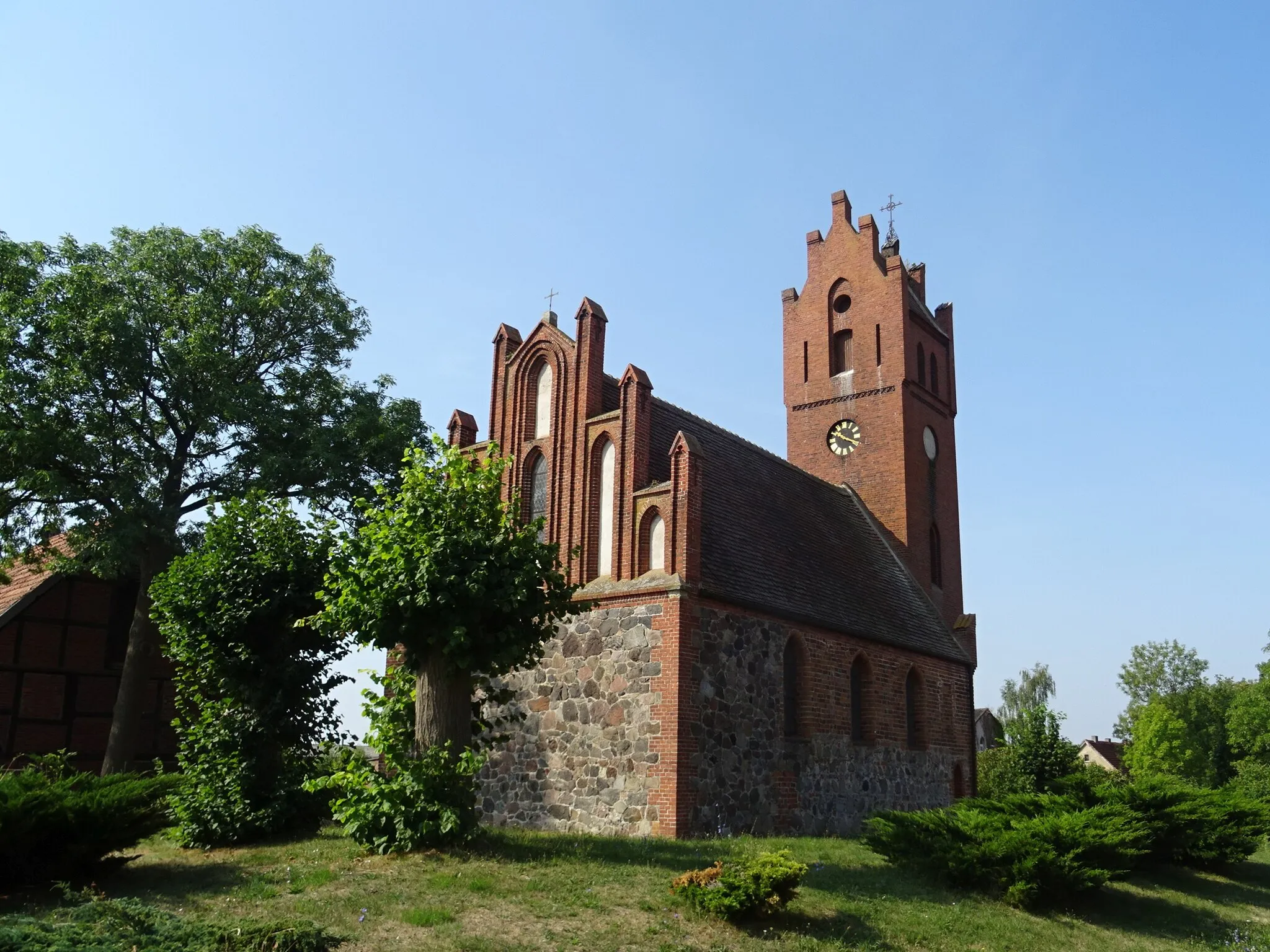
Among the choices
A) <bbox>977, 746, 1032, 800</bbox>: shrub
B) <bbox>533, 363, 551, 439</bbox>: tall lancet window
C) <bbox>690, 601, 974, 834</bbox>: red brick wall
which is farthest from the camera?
<bbox>977, 746, 1032, 800</bbox>: shrub

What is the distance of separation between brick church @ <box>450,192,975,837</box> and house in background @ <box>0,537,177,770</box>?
1069cm

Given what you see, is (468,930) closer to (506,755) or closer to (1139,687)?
(506,755)

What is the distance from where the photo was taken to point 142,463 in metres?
22.9

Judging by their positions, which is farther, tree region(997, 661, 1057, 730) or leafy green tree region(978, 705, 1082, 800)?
tree region(997, 661, 1057, 730)

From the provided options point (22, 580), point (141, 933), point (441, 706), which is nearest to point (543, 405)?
point (441, 706)

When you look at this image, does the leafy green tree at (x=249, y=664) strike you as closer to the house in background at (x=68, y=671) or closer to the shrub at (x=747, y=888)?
the shrub at (x=747, y=888)

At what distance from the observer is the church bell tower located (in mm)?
31016

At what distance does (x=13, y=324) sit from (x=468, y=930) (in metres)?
17.2

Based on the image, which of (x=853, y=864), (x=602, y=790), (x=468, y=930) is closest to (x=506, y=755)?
(x=602, y=790)

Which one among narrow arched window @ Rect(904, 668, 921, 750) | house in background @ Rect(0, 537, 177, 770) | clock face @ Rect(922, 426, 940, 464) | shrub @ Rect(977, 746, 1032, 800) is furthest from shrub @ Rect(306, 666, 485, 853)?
clock face @ Rect(922, 426, 940, 464)

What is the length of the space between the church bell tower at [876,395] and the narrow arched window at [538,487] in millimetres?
12920

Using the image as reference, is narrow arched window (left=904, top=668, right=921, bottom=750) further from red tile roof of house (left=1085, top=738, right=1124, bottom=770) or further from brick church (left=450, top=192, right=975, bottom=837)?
red tile roof of house (left=1085, top=738, right=1124, bottom=770)

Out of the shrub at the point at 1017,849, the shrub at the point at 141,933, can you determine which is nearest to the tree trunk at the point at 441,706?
the shrub at the point at 141,933

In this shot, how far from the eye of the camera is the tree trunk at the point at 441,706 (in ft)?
47.3
